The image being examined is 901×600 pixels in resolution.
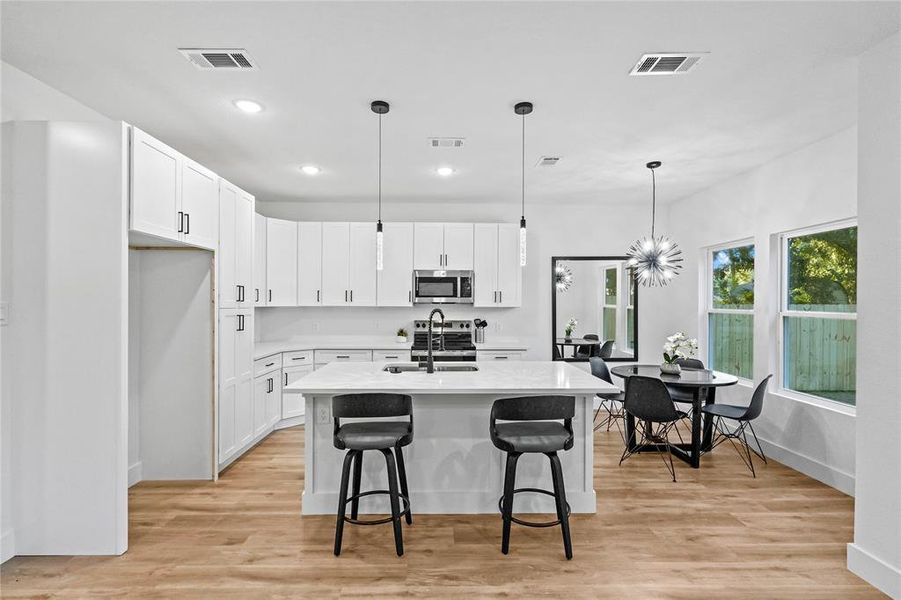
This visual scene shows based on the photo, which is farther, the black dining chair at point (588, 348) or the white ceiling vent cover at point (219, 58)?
the black dining chair at point (588, 348)

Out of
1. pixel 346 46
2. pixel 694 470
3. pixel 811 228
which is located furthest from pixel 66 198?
pixel 811 228

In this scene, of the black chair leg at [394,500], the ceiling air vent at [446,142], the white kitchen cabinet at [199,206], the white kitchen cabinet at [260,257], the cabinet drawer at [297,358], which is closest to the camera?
the black chair leg at [394,500]

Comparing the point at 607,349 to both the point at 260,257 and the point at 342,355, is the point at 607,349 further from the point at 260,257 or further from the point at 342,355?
the point at 260,257

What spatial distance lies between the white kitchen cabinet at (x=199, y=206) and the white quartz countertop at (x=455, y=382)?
1320mm

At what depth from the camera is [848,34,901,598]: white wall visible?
2.23 m

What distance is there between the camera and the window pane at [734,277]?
15.3 ft

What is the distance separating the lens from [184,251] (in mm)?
3617

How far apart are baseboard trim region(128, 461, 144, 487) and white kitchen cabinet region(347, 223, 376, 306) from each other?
2674mm

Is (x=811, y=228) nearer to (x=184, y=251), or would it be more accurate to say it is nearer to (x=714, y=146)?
(x=714, y=146)

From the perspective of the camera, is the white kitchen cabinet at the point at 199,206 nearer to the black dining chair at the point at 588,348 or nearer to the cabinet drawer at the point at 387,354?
the cabinet drawer at the point at 387,354

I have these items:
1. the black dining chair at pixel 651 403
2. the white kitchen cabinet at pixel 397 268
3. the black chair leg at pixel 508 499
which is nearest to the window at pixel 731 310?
the black dining chair at pixel 651 403

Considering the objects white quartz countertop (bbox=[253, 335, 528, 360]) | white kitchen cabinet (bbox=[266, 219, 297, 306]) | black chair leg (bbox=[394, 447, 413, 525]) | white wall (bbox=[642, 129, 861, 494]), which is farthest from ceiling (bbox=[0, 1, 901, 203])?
black chair leg (bbox=[394, 447, 413, 525])

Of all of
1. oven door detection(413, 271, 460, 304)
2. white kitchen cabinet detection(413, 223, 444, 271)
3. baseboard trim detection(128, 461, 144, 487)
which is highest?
white kitchen cabinet detection(413, 223, 444, 271)

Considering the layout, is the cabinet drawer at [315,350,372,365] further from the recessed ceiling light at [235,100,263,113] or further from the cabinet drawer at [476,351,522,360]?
the recessed ceiling light at [235,100,263,113]
